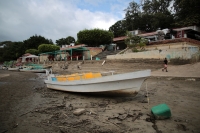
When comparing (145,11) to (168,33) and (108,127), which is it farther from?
(108,127)

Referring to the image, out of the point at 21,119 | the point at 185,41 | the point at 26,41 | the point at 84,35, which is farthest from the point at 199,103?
the point at 26,41

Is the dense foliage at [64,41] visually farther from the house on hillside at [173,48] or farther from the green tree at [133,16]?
the house on hillside at [173,48]

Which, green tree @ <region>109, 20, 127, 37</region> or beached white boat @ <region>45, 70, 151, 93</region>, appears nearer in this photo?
beached white boat @ <region>45, 70, 151, 93</region>

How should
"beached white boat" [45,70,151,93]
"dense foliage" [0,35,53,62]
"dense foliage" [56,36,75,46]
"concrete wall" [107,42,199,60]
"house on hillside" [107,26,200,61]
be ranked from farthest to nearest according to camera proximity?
"dense foliage" [56,36,75,46]
"dense foliage" [0,35,53,62]
"house on hillside" [107,26,200,61]
"concrete wall" [107,42,199,60]
"beached white boat" [45,70,151,93]

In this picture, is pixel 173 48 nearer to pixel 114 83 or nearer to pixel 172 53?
pixel 172 53

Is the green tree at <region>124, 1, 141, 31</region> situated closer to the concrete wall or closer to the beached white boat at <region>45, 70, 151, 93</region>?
the concrete wall

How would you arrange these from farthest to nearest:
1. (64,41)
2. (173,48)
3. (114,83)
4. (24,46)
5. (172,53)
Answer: (64,41)
(24,46)
(173,48)
(172,53)
(114,83)

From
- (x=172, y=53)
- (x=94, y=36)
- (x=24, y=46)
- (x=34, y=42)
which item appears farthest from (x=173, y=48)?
(x=24, y=46)

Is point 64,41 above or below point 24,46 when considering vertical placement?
above

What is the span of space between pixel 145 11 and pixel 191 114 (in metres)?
38.5

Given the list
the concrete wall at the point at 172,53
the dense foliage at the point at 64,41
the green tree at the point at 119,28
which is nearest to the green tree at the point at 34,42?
the dense foliage at the point at 64,41

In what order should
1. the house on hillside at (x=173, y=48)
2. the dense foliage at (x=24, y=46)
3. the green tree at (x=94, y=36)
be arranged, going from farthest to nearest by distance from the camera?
the dense foliage at (x=24, y=46) → the green tree at (x=94, y=36) → the house on hillside at (x=173, y=48)

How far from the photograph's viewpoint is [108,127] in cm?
341

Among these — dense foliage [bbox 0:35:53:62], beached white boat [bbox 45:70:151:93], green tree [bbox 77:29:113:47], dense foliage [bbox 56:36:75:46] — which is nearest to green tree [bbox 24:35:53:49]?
dense foliage [bbox 0:35:53:62]
